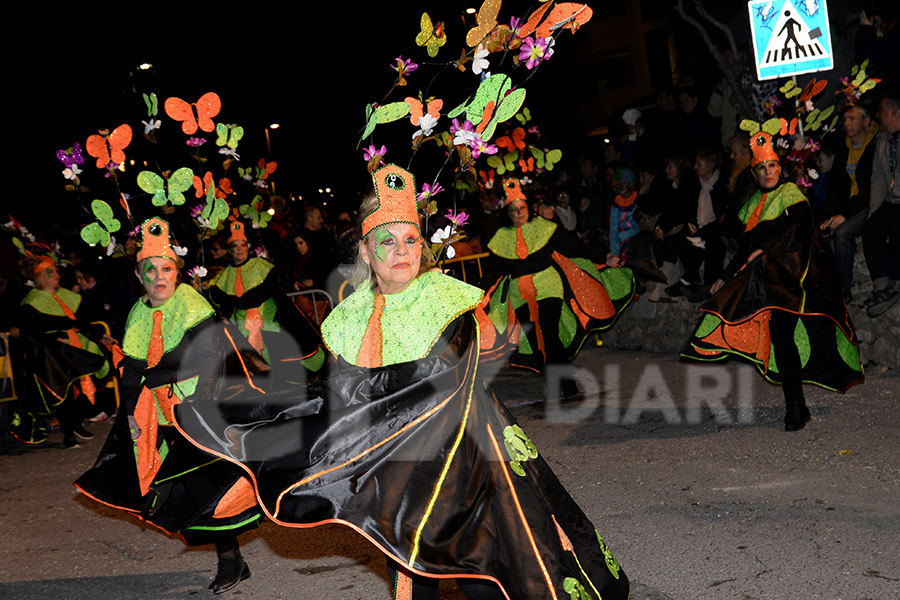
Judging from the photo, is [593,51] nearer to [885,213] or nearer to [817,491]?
[885,213]

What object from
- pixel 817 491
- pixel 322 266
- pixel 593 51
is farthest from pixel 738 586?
pixel 593 51

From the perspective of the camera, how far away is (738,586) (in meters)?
3.77

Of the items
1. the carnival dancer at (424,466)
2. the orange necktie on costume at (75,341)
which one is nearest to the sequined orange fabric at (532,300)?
the orange necktie on costume at (75,341)

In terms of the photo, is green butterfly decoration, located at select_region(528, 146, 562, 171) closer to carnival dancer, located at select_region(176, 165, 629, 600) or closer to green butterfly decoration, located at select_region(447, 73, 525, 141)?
green butterfly decoration, located at select_region(447, 73, 525, 141)

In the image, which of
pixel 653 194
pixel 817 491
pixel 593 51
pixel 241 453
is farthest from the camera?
pixel 593 51

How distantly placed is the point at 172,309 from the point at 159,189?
92 centimetres

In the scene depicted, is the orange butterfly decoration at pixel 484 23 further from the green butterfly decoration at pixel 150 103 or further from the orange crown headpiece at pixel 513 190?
the orange crown headpiece at pixel 513 190

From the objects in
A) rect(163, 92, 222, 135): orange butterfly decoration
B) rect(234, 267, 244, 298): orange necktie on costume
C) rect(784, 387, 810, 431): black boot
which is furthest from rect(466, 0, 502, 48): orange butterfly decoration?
rect(234, 267, 244, 298): orange necktie on costume

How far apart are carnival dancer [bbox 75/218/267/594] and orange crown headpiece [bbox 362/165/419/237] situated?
1.60 m

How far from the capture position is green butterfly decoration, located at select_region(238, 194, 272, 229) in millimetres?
9602

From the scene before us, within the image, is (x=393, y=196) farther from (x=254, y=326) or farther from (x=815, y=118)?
(x=254, y=326)

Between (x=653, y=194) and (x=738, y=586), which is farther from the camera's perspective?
(x=653, y=194)

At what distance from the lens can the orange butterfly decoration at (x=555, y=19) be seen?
10.6 feet

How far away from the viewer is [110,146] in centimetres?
522
